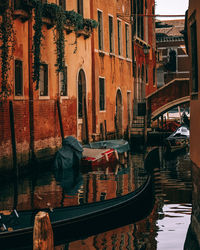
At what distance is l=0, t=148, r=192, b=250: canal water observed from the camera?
275 inches

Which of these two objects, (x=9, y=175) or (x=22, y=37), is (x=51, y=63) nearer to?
(x=22, y=37)

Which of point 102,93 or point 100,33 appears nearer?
point 100,33

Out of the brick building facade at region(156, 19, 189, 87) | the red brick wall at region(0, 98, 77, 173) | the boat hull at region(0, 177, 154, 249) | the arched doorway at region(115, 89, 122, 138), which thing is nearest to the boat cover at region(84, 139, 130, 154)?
the red brick wall at region(0, 98, 77, 173)

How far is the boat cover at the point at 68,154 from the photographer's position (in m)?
13.5

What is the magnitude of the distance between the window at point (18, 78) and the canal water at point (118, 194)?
1833 mm

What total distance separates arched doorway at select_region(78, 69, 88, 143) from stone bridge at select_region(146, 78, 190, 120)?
21.4ft

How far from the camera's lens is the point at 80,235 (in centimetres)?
699

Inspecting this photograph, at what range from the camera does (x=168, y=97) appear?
906 inches

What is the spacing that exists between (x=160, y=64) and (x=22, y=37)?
64.3 ft

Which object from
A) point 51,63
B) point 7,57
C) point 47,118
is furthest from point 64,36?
point 7,57

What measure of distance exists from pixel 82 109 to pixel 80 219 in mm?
9847

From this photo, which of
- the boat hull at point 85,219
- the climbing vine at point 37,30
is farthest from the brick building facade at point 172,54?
the boat hull at point 85,219

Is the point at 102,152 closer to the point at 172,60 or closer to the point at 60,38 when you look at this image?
the point at 60,38

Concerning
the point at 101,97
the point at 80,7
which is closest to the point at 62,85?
the point at 80,7
